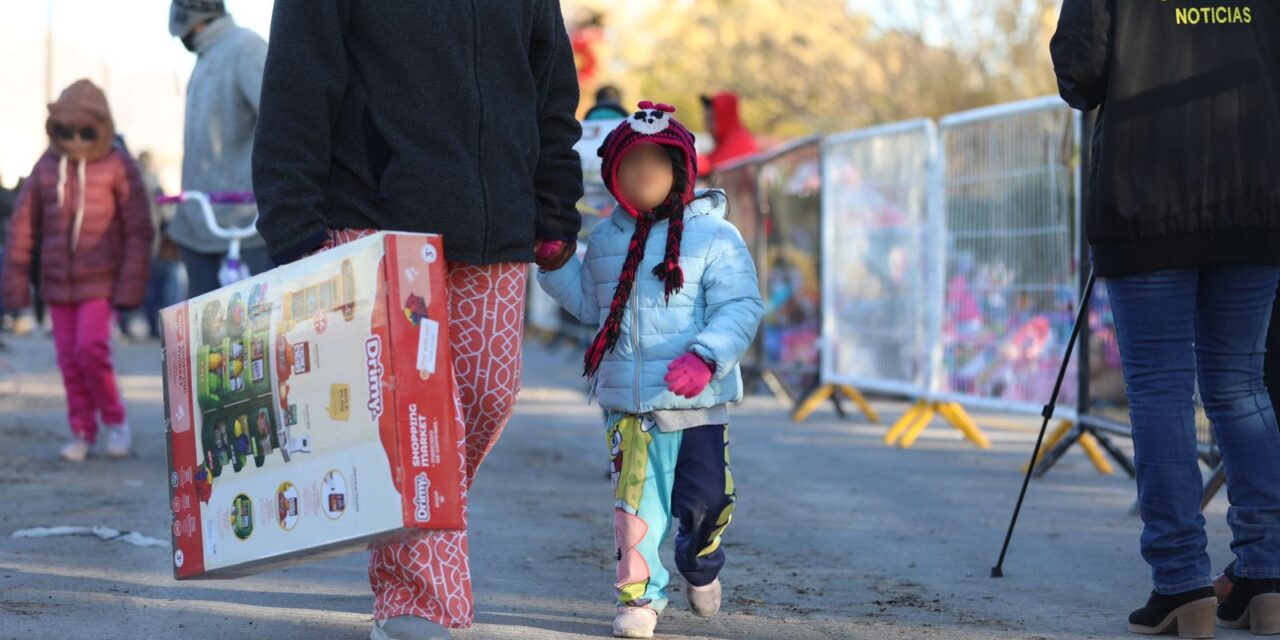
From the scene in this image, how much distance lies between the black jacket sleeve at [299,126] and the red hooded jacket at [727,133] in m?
11.0

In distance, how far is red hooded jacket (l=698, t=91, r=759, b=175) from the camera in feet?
50.1

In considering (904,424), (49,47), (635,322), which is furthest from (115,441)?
(49,47)

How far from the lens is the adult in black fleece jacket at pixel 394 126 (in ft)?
13.9

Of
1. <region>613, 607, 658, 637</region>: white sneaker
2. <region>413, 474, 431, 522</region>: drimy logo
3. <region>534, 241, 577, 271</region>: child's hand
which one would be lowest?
<region>613, 607, 658, 637</region>: white sneaker

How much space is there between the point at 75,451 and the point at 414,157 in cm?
A: 549

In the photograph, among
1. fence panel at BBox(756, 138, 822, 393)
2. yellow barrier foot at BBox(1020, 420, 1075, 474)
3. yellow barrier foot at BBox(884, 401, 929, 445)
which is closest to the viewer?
yellow barrier foot at BBox(1020, 420, 1075, 474)

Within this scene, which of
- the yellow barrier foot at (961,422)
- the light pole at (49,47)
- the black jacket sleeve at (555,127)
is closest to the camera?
the black jacket sleeve at (555,127)

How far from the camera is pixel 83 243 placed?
8992 millimetres

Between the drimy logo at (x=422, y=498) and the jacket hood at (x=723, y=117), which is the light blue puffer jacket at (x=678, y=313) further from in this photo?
the jacket hood at (x=723, y=117)

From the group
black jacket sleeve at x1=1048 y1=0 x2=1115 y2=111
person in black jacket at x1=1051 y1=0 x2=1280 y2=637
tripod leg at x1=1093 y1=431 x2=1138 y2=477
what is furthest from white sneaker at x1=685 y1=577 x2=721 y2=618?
tripod leg at x1=1093 y1=431 x2=1138 y2=477

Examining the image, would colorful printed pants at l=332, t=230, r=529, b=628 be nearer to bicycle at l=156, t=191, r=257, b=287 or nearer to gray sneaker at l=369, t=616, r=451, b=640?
gray sneaker at l=369, t=616, r=451, b=640

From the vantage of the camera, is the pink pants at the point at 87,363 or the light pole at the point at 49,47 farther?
the light pole at the point at 49,47

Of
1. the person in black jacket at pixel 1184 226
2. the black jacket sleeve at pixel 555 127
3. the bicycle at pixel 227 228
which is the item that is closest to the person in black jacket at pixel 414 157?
the black jacket sleeve at pixel 555 127

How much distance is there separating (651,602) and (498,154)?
137 centimetres
